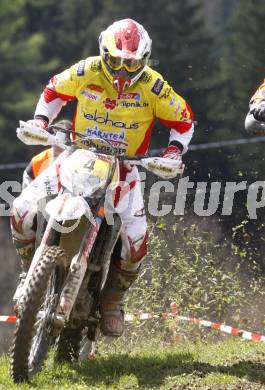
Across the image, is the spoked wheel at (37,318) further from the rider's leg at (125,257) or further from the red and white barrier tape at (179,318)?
the red and white barrier tape at (179,318)

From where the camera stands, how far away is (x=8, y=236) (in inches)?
918

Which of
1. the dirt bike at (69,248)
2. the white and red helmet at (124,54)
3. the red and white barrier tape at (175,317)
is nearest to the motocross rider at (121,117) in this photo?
the white and red helmet at (124,54)

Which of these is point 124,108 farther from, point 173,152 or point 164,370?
point 164,370

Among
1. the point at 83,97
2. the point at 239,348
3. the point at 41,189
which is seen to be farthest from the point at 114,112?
the point at 239,348

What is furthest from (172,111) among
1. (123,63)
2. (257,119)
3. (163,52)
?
(163,52)

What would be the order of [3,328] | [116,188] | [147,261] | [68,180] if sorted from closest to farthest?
[68,180] < [116,188] < [147,261] < [3,328]

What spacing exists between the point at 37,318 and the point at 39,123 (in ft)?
5.95

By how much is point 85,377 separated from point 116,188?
147cm

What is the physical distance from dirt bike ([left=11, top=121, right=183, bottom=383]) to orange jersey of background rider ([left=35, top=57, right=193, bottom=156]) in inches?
13.1

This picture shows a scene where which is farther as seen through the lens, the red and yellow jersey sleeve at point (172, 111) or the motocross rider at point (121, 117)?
the red and yellow jersey sleeve at point (172, 111)

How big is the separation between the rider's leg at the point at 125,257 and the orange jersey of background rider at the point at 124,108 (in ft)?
1.09

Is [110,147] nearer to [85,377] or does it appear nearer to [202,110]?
[85,377]

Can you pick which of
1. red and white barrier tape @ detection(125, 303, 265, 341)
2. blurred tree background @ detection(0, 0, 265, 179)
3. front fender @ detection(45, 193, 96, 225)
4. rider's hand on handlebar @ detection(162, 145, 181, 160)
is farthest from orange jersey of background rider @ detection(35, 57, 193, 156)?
blurred tree background @ detection(0, 0, 265, 179)

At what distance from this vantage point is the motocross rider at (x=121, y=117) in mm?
8250
